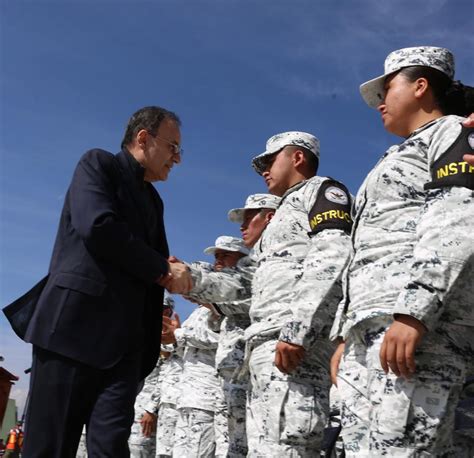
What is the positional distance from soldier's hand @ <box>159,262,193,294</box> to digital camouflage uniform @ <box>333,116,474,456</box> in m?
1.18

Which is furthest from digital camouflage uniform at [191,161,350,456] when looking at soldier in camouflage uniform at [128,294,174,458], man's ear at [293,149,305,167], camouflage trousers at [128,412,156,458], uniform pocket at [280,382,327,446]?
camouflage trousers at [128,412,156,458]

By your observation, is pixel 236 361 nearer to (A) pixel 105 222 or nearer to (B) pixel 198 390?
(B) pixel 198 390

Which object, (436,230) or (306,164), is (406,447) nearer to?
(436,230)

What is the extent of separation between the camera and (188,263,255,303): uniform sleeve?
4324 millimetres

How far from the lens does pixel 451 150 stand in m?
2.56

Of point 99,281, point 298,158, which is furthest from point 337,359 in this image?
point 298,158

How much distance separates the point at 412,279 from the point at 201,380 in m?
5.31

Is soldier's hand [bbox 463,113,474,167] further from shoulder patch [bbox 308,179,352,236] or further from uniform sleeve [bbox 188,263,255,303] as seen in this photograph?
uniform sleeve [bbox 188,263,255,303]

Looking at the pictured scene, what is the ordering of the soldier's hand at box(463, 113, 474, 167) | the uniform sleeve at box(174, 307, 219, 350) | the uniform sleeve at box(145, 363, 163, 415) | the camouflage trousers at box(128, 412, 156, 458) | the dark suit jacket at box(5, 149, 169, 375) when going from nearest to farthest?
the soldier's hand at box(463, 113, 474, 167) < the dark suit jacket at box(5, 149, 169, 375) < the uniform sleeve at box(174, 307, 219, 350) < the uniform sleeve at box(145, 363, 163, 415) < the camouflage trousers at box(128, 412, 156, 458)

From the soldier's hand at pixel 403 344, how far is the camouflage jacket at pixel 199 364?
4757 millimetres

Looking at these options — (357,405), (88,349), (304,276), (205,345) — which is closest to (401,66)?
(304,276)

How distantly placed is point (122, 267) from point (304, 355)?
3.77 feet

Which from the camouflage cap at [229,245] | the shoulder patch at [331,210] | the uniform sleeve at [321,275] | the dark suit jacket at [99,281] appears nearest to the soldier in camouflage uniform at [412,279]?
the uniform sleeve at [321,275]

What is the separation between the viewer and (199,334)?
7.51 metres
